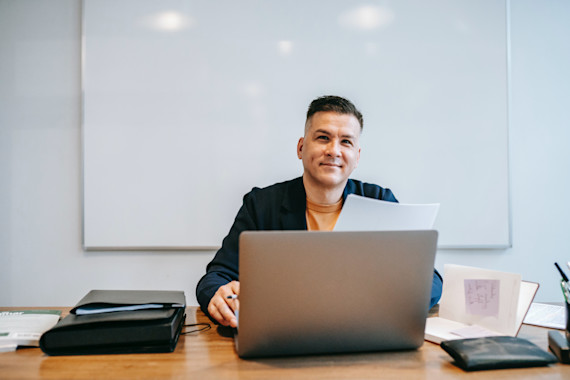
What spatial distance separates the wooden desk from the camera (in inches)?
31.7

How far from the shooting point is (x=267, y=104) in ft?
7.56

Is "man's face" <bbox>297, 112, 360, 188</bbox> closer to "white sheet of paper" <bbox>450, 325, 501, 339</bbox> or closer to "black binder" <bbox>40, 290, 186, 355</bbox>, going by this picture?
"white sheet of paper" <bbox>450, 325, 501, 339</bbox>

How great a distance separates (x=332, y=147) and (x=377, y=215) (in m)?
0.65

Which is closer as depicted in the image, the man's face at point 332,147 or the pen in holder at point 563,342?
the pen in holder at point 563,342

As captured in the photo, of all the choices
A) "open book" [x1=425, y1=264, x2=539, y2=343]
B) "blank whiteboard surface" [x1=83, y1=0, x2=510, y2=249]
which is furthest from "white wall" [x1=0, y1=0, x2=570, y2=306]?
"open book" [x1=425, y1=264, x2=539, y2=343]

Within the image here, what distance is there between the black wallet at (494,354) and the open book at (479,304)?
0.10m

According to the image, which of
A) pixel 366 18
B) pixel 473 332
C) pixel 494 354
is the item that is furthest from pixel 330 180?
pixel 366 18

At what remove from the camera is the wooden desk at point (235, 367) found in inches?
31.7

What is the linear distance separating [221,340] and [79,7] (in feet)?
6.66

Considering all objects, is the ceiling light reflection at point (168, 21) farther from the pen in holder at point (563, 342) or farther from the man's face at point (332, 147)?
the pen in holder at point (563, 342)

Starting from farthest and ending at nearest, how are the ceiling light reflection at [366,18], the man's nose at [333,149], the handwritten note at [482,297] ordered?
the ceiling light reflection at [366,18], the man's nose at [333,149], the handwritten note at [482,297]

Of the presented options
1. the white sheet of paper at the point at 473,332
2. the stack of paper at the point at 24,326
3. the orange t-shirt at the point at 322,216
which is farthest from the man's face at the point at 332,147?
the stack of paper at the point at 24,326

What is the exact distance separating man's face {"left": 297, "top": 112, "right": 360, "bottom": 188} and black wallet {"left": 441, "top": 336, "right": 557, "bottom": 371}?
0.79 metres

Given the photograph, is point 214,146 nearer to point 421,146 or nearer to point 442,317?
point 421,146
